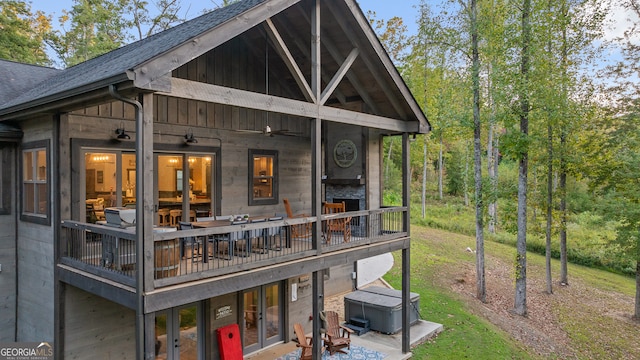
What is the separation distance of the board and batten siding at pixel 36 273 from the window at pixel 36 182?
0.13m

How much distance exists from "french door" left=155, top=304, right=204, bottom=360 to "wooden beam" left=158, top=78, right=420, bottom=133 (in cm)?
484

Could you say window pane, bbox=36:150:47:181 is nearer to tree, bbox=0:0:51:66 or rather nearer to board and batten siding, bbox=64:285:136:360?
board and batten siding, bbox=64:285:136:360

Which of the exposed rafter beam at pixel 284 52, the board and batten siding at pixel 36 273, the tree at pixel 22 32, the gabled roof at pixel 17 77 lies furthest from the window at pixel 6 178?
the tree at pixel 22 32

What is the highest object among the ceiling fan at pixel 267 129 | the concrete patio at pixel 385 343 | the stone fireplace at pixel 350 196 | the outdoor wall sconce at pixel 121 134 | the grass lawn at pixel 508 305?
the ceiling fan at pixel 267 129

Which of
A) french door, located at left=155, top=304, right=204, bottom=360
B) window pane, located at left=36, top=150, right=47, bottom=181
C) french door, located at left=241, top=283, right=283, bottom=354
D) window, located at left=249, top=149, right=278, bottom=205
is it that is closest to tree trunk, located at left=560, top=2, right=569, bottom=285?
window, located at left=249, top=149, right=278, bottom=205


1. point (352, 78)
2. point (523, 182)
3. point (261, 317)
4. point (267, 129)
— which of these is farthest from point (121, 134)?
point (523, 182)

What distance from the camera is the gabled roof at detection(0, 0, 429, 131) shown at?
5387 mm

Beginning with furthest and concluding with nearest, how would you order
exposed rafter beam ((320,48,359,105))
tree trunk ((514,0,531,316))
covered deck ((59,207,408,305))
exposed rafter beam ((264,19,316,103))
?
tree trunk ((514,0,531,316)) → exposed rafter beam ((320,48,359,105)) → exposed rafter beam ((264,19,316,103)) → covered deck ((59,207,408,305))

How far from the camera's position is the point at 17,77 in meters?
10.2

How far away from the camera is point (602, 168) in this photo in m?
16.1

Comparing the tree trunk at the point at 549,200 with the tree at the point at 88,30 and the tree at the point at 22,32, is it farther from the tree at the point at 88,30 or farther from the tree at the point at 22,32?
the tree at the point at 22,32

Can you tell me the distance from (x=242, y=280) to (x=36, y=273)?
417 cm

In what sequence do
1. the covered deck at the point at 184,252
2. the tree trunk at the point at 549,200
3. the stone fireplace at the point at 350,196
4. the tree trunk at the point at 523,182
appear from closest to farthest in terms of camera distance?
the covered deck at the point at 184,252
the stone fireplace at the point at 350,196
the tree trunk at the point at 523,182
the tree trunk at the point at 549,200

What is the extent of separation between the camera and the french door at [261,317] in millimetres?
10188
